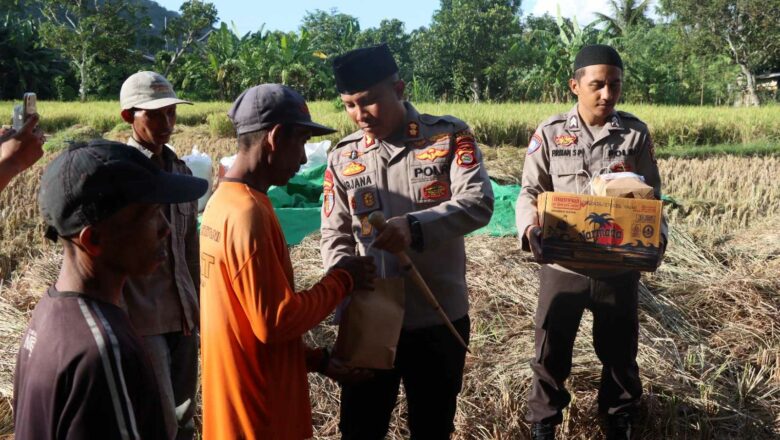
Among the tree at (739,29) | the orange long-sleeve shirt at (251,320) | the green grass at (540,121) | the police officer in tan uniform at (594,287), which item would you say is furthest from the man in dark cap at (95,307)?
the tree at (739,29)

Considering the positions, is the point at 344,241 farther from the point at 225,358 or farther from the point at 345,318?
the point at 225,358

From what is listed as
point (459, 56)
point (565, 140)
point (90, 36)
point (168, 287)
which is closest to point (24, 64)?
point (90, 36)

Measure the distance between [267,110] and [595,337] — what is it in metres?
1.86

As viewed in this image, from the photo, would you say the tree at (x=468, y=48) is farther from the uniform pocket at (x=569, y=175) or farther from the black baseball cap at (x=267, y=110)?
the black baseball cap at (x=267, y=110)

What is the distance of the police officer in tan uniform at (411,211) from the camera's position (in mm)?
2363

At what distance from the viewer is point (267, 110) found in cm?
189

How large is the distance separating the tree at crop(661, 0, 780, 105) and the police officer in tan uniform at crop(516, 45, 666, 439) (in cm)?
2305

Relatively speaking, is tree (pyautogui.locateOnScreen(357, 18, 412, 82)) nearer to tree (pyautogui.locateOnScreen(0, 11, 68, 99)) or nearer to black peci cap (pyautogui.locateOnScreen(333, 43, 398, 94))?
tree (pyautogui.locateOnScreen(0, 11, 68, 99))

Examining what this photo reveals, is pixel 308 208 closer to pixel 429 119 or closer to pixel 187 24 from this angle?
pixel 429 119

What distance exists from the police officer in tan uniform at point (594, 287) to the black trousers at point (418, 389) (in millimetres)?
739

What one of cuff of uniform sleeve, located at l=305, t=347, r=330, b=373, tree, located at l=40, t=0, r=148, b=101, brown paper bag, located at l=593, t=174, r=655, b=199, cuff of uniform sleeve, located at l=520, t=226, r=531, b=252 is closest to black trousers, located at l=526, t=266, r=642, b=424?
cuff of uniform sleeve, located at l=520, t=226, r=531, b=252

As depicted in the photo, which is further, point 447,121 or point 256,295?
point 447,121

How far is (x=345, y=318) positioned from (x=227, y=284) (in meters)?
0.43

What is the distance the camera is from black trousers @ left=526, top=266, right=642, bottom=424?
2984 mm
